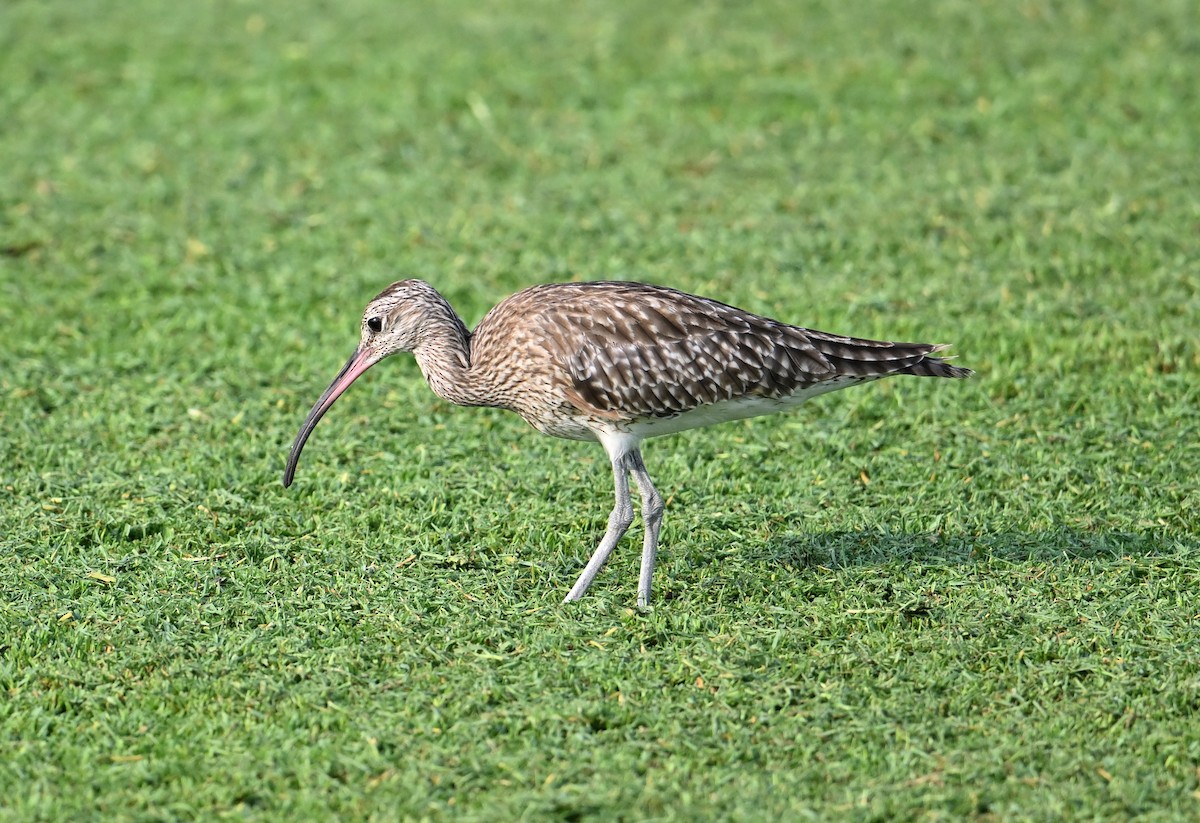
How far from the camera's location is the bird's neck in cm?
775

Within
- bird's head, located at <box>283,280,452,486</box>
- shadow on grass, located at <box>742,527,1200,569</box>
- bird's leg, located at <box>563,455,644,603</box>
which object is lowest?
shadow on grass, located at <box>742,527,1200,569</box>

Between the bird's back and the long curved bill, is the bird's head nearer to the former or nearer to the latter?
the long curved bill

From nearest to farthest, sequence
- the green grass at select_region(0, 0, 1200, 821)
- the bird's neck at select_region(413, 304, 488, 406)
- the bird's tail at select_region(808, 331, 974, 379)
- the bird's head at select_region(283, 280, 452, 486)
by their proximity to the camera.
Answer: the green grass at select_region(0, 0, 1200, 821) < the bird's tail at select_region(808, 331, 974, 379) < the bird's neck at select_region(413, 304, 488, 406) < the bird's head at select_region(283, 280, 452, 486)

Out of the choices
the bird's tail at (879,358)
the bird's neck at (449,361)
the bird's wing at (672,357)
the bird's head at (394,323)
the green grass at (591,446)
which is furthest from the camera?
the bird's head at (394,323)

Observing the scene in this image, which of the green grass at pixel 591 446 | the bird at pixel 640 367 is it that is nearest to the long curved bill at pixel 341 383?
the green grass at pixel 591 446

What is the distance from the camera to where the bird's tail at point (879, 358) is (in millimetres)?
7445

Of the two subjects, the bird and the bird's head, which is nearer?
the bird

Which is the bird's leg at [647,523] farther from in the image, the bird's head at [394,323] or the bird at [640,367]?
the bird's head at [394,323]

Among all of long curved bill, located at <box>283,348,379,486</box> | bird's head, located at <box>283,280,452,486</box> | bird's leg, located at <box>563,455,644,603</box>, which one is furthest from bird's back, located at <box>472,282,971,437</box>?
long curved bill, located at <box>283,348,379,486</box>

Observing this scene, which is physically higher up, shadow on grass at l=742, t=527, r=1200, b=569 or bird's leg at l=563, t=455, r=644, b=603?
bird's leg at l=563, t=455, r=644, b=603

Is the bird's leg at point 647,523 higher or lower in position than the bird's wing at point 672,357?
lower

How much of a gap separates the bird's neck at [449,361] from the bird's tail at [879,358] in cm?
167

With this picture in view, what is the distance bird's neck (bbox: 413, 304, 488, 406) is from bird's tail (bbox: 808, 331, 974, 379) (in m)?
1.67

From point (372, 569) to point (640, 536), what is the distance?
1481 mm
